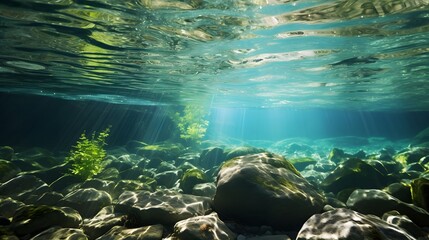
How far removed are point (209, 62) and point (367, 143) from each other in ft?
145

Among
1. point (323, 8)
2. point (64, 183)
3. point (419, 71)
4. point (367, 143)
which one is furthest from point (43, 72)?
point (367, 143)

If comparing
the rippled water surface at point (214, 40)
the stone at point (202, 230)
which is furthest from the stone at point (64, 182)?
the stone at point (202, 230)

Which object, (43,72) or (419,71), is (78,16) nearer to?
(43,72)

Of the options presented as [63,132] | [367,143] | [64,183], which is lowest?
[367,143]

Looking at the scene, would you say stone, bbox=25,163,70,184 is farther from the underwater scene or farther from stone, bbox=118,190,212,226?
stone, bbox=118,190,212,226

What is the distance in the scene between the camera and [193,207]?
6.88 meters

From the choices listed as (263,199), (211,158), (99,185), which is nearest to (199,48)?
(99,185)

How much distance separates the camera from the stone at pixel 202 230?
4801 millimetres

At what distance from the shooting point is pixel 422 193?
21.4ft

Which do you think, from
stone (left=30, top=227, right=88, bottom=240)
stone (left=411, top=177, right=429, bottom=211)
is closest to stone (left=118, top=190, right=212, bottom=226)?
stone (left=30, top=227, right=88, bottom=240)

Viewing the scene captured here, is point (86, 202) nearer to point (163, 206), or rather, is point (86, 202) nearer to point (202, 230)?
point (163, 206)

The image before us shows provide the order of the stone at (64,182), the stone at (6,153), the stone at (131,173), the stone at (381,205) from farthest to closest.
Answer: the stone at (6,153) < the stone at (131,173) < the stone at (64,182) < the stone at (381,205)

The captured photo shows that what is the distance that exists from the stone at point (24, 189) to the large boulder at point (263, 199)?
7281 mm

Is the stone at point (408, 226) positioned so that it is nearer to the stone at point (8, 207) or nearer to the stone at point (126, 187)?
the stone at point (126, 187)
